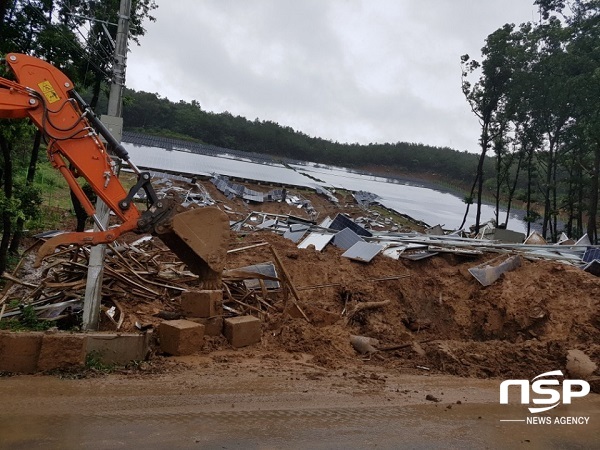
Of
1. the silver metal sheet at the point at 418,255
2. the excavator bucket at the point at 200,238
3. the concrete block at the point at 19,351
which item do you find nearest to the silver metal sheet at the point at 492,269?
the silver metal sheet at the point at 418,255

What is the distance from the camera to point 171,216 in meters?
5.92

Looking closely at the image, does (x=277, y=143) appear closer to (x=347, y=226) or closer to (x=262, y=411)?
(x=347, y=226)

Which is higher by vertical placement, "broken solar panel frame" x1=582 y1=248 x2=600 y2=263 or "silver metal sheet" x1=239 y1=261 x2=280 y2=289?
"broken solar panel frame" x1=582 y1=248 x2=600 y2=263

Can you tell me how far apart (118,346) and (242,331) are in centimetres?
177

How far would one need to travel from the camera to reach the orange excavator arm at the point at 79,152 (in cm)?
554

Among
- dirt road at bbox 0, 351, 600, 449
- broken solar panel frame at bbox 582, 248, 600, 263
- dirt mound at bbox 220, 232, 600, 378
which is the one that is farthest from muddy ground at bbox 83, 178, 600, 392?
broken solar panel frame at bbox 582, 248, 600, 263

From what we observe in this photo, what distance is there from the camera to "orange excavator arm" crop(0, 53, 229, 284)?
18.2ft

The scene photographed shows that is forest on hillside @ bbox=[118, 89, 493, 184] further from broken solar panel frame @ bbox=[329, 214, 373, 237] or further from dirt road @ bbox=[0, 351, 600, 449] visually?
dirt road @ bbox=[0, 351, 600, 449]

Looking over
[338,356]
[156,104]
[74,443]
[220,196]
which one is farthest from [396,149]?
[74,443]

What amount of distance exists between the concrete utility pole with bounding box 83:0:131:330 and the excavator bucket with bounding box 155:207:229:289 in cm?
134

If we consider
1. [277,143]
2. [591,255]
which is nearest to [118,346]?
[591,255]

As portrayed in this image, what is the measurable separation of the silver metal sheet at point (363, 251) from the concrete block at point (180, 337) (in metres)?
5.42

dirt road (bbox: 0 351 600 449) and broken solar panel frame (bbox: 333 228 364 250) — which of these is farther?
broken solar panel frame (bbox: 333 228 364 250)

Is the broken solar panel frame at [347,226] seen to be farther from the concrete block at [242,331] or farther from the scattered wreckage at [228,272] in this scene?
the concrete block at [242,331]
